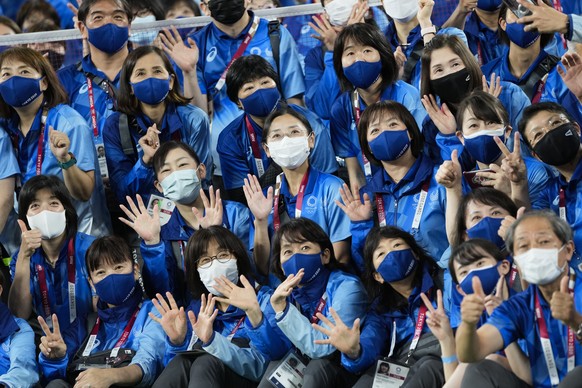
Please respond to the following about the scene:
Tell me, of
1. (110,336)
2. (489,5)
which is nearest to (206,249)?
(110,336)

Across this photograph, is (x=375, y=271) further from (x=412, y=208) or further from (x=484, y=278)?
(x=484, y=278)

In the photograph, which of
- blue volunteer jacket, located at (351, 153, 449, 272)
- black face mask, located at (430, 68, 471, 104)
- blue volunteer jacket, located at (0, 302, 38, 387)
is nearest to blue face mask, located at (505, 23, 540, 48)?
black face mask, located at (430, 68, 471, 104)

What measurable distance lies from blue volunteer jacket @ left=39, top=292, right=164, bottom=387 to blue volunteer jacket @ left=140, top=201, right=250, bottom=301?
126mm

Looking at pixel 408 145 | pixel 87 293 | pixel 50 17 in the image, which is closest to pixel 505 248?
pixel 408 145

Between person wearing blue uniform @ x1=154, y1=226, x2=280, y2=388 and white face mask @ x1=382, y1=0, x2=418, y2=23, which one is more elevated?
white face mask @ x1=382, y1=0, x2=418, y2=23

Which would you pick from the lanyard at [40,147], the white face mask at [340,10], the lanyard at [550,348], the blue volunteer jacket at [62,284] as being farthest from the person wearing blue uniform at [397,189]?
the lanyard at [40,147]

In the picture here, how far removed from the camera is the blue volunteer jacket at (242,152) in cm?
760

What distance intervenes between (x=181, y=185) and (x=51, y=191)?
0.74 metres

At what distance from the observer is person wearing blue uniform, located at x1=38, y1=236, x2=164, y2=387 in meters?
6.78

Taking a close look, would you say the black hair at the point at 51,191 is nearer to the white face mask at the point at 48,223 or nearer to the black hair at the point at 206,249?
the white face mask at the point at 48,223

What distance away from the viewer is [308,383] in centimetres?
636

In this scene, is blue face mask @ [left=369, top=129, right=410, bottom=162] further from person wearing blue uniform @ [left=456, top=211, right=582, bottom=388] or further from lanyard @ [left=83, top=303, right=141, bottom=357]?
lanyard @ [left=83, top=303, right=141, bottom=357]

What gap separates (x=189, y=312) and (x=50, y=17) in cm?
349

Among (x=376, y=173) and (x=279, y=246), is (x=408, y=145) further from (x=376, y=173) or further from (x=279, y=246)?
(x=279, y=246)
